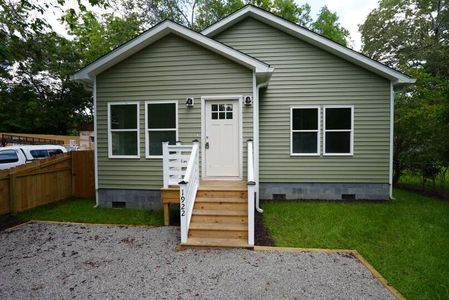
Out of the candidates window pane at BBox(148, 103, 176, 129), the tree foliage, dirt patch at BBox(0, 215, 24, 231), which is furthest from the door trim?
the tree foliage

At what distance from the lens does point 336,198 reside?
818 centimetres

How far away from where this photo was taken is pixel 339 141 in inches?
324

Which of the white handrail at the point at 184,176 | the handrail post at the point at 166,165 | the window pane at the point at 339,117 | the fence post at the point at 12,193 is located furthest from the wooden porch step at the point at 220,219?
the fence post at the point at 12,193

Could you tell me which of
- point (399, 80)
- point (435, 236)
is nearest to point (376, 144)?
point (399, 80)

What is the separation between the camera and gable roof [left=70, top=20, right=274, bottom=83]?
21.0ft

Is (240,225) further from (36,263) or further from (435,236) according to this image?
(435,236)

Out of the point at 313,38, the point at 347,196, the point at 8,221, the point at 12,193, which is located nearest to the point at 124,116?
the point at 12,193

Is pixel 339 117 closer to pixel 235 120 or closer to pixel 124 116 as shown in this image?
pixel 235 120

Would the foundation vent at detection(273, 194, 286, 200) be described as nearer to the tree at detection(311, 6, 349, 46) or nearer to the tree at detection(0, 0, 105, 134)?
the tree at detection(311, 6, 349, 46)

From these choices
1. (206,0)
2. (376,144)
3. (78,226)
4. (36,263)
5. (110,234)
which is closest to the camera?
(36,263)

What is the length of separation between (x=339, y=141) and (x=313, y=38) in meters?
3.25

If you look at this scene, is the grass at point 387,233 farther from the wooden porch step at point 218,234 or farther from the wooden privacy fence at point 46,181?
the wooden privacy fence at point 46,181

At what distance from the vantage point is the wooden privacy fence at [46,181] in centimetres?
667

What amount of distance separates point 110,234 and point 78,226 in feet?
3.47
